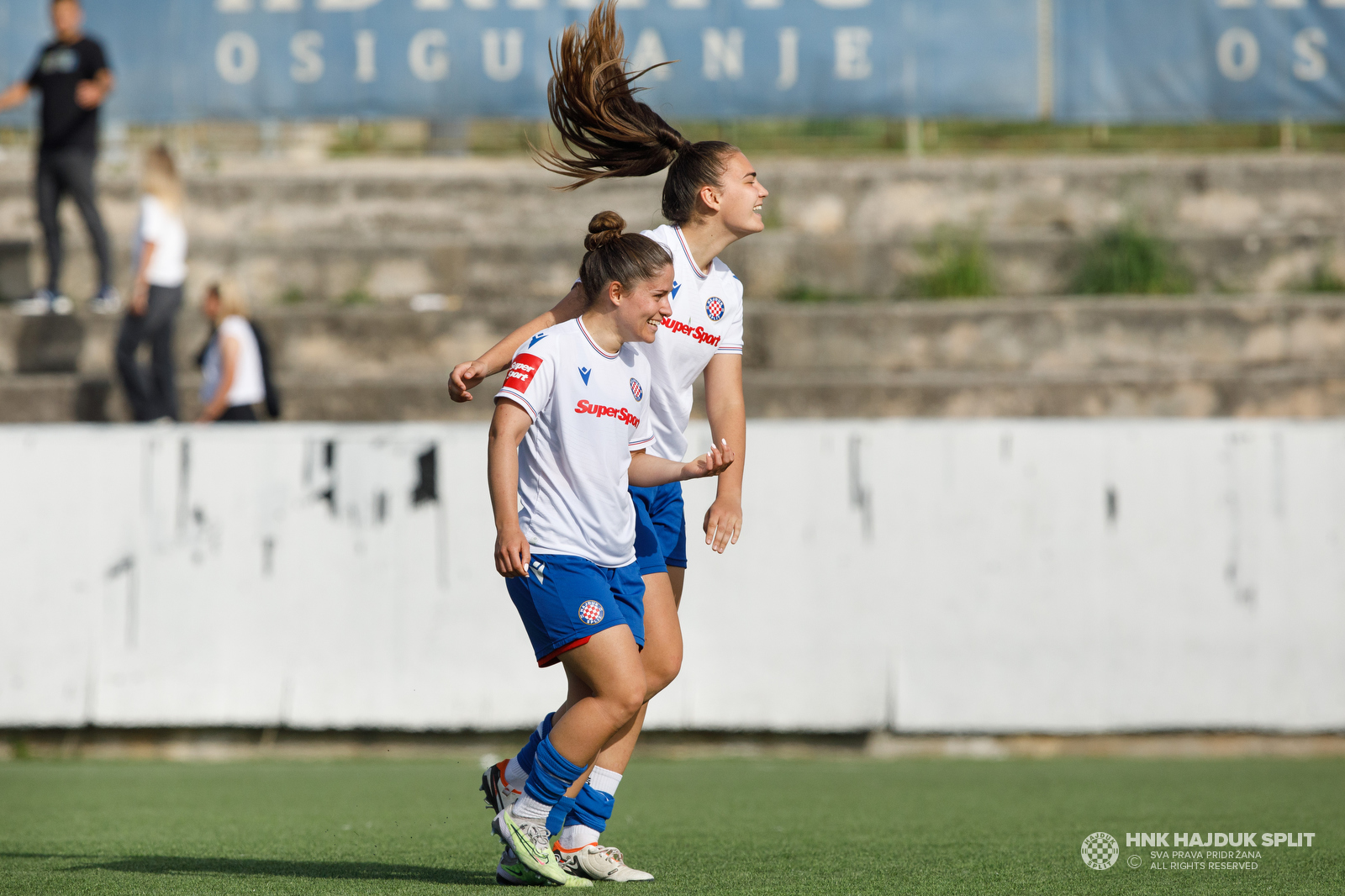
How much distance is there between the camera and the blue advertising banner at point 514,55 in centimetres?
1209

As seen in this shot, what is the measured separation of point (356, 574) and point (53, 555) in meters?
1.47

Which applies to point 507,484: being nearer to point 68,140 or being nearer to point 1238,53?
point 68,140

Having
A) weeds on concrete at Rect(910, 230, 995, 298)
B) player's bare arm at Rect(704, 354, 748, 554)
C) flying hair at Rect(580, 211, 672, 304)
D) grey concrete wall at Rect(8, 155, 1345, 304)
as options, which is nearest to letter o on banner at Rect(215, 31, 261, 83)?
grey concrete wall at Rect(8, 155, 1345, 304)

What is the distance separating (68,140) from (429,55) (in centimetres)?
292

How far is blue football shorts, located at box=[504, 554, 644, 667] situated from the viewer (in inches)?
159

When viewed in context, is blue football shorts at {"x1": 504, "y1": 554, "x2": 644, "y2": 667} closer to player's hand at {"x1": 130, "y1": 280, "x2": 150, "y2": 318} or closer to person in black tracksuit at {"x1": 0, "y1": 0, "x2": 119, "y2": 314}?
player's hand at {"x1": 130, "y1": 280, "x2": 150, "y2": 318}

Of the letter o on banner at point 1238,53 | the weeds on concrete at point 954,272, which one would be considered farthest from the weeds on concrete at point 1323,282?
the weeds on concrete at point 954,272

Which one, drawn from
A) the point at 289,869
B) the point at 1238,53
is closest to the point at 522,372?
the point at 289,869

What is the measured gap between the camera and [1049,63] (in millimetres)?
12102

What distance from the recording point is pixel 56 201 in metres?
11.2

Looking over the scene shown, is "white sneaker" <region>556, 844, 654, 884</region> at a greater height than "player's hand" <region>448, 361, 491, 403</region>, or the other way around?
"player's hand" <region>448, 361, 491, 403</region>

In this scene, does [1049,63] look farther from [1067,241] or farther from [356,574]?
[356,574]

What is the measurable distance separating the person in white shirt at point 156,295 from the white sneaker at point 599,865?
6428 mm

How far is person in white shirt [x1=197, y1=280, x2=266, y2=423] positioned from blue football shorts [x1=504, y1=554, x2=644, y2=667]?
5900 mm
